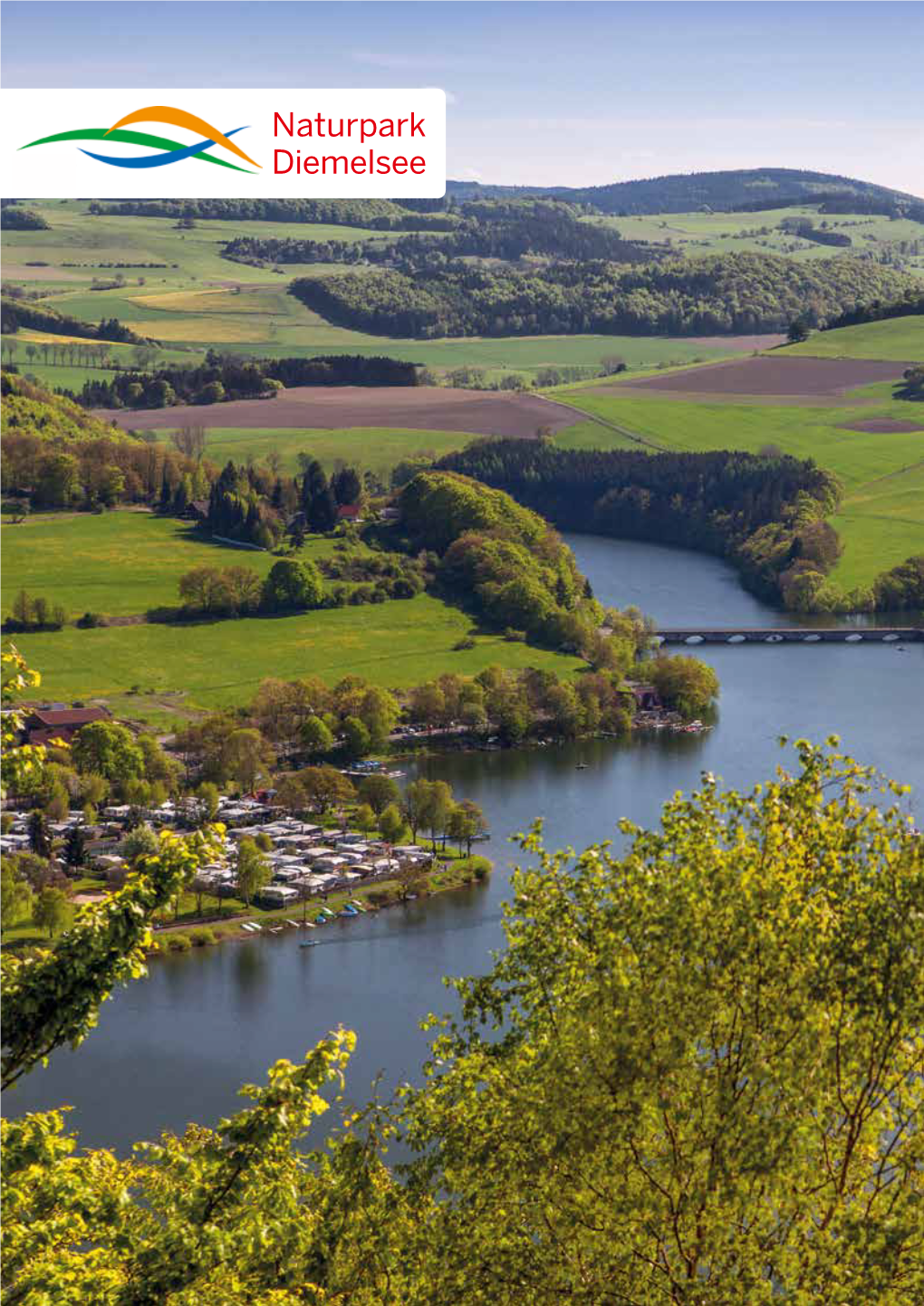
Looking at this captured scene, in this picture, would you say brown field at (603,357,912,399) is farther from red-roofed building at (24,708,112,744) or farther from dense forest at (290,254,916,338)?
red-roofed building at (24,708,112,744)

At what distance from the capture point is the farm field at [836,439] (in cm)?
9275

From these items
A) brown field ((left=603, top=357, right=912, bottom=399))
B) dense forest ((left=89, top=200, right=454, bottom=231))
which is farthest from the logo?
dense forest ((left=89, top=200, right=454, bottom=231))

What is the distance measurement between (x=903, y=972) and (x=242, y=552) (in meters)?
72.9

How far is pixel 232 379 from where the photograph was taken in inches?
4899

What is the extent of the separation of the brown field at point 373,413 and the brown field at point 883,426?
16.5 meters

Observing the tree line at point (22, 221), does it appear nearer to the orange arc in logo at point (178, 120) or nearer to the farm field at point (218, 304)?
the farm field at point (218, 304)

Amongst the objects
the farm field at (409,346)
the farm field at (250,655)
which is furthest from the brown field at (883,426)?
the farm field at (250,655)

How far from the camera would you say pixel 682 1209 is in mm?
10688

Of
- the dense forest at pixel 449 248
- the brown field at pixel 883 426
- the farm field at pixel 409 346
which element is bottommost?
the brown field at pixel 883 426

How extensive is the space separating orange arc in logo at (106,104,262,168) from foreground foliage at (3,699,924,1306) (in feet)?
31.5

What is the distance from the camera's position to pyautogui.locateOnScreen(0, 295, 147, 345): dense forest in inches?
5576

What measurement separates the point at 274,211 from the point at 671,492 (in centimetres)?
9988

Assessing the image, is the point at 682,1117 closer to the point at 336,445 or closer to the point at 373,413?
the point at 336,445

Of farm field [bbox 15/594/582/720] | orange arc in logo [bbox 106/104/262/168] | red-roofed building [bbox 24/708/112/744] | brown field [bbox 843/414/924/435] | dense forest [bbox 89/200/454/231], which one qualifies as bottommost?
red-roofed building [bbox 24/708/112/744]
